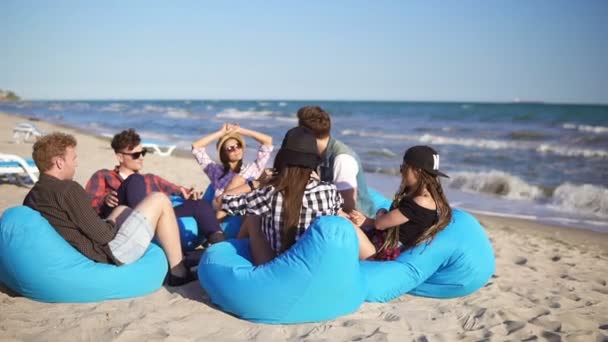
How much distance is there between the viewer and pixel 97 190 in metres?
4.59

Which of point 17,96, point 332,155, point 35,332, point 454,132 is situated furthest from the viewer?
point 17,96

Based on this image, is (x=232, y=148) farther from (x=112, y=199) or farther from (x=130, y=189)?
(x=112, y=199)

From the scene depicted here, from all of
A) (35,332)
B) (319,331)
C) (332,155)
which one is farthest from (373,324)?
(35,332)

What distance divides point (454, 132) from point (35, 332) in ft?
77.9

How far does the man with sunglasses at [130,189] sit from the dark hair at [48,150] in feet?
3.21

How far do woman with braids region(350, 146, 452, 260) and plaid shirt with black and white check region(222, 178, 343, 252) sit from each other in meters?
0.49

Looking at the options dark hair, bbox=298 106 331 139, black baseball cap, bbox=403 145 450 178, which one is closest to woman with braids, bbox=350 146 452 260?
black baseball cap, bbox=403 145 450 178

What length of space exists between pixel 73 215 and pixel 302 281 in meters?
1.62

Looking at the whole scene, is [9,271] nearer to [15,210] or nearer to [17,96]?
[15,210]

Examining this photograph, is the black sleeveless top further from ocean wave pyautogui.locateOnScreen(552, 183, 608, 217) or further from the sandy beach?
ocean wave pyautogui.locateOnScreen(552, 183, 608, 217)

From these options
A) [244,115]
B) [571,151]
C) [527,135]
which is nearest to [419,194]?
[571,151]

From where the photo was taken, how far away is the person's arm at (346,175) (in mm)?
4469

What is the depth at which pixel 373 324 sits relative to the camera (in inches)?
136

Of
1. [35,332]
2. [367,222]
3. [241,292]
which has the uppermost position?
[367,222]
